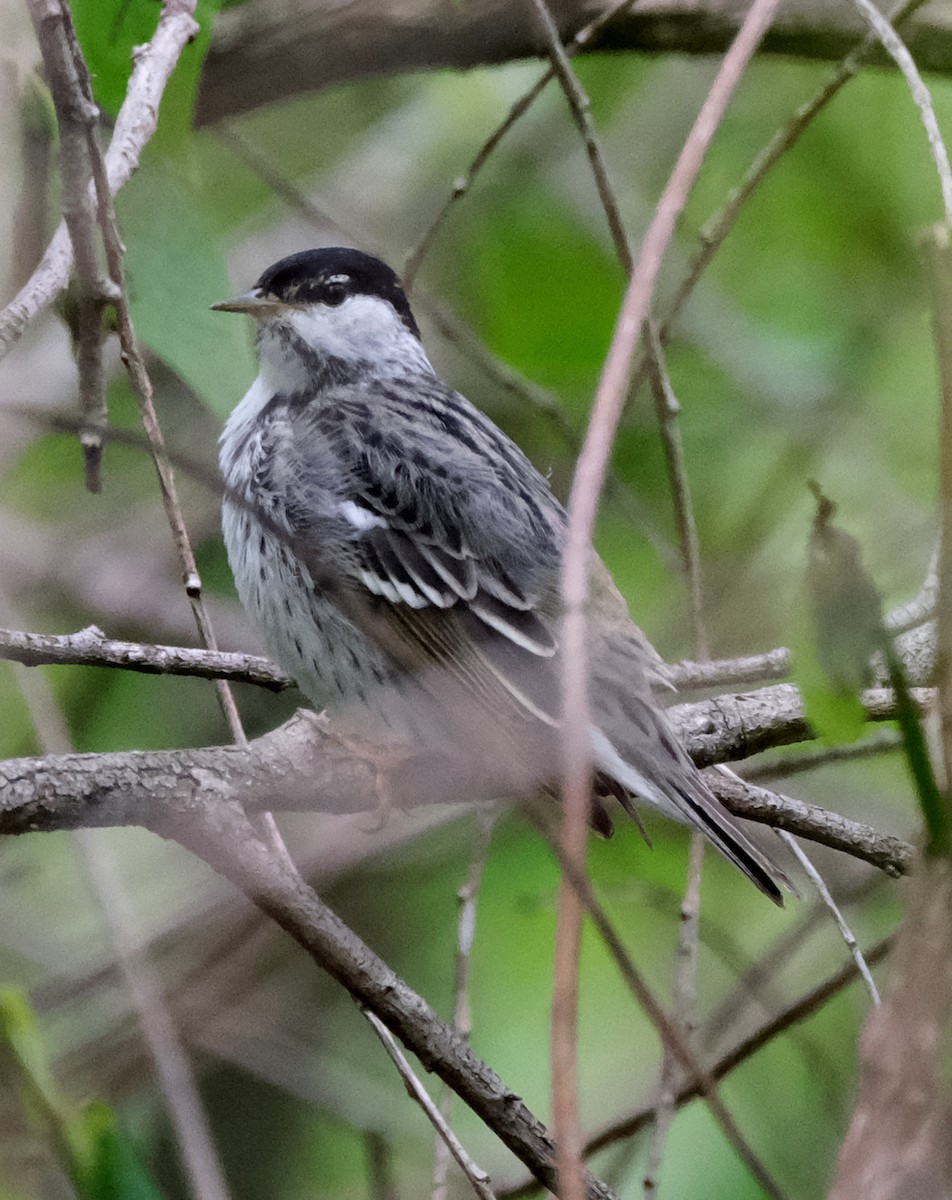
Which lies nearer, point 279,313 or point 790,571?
point 279,313

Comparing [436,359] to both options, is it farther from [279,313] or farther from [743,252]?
[279,313]

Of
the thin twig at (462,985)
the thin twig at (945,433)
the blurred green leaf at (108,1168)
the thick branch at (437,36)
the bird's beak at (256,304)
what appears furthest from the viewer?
the thick branch at (437,36)

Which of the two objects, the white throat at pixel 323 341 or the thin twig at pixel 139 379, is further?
the white throat at pixel 323 341

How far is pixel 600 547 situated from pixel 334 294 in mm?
1360

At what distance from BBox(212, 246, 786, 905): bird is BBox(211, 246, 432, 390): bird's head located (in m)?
0.07

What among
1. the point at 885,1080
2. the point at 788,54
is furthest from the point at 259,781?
the point at 788,54

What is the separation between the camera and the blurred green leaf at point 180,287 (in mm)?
2930

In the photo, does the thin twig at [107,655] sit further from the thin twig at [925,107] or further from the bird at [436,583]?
the thin twig at [925,107]

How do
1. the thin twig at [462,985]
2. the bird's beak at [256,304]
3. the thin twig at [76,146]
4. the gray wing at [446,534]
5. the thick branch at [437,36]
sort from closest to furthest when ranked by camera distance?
the thin twig at [76,146], the thin twig at [462,985], the gray wing at [446,534], the bird's beak at [256,304], the thick branch at [437,36]

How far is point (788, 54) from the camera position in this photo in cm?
498

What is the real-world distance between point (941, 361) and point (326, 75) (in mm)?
4141

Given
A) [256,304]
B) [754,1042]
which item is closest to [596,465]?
[754,1042]

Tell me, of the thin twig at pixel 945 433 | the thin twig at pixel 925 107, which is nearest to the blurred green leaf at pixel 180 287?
the thin twig at pixel 925 107

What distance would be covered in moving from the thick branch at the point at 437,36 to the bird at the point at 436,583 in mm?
937
